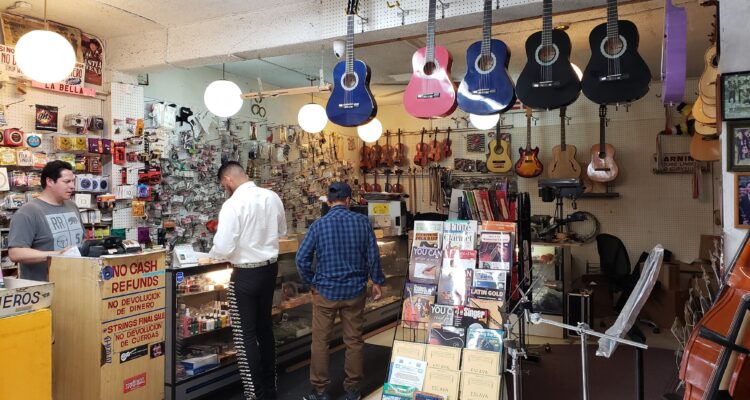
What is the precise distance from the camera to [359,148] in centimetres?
902

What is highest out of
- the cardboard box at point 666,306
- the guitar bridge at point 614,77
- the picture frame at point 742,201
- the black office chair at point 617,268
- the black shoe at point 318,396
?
the guitar bridge at point 614,77

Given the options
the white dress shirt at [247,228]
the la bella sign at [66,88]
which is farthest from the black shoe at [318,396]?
the la bella sign at [66,88]

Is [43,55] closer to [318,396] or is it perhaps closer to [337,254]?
[337,254]

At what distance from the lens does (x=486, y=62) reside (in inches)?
127

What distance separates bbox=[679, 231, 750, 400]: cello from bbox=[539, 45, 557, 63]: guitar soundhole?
4.87 ft

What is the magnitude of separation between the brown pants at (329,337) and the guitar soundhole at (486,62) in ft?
6.07

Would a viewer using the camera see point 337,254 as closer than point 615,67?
No

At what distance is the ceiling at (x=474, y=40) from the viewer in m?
4.49

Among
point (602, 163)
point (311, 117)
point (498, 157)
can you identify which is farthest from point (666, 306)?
point (311, 117)

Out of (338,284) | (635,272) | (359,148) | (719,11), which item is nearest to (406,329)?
(338,284)

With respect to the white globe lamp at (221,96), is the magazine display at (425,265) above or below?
below

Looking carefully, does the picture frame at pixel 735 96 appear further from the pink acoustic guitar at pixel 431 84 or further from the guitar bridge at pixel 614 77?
the pink acoustic guitar at pixel 431 84

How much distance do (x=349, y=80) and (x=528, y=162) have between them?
435cm

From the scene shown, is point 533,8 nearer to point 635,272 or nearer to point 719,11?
point 719,11
